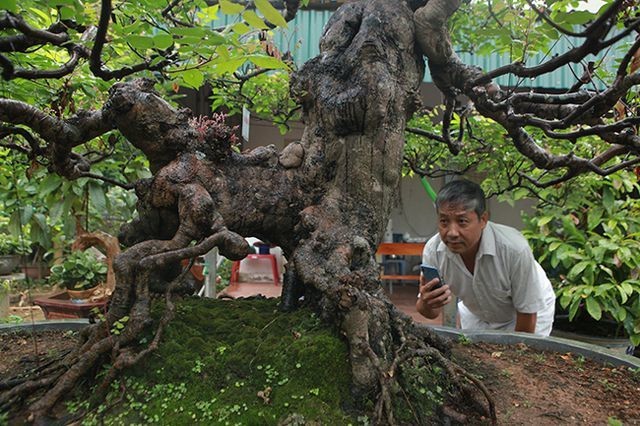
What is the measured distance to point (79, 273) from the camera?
4.51 metres

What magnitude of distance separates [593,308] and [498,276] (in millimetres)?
1825

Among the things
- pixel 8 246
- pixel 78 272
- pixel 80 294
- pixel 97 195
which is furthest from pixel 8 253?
pixel 97 195

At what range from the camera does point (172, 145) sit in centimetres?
171

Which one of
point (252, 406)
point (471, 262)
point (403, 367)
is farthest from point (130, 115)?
point (471, 262)

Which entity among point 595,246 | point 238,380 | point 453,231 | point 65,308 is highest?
point 453,231

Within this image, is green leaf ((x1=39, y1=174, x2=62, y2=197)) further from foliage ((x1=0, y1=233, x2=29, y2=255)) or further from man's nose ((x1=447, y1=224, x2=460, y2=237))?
foliage ((x1=0, y1=233, x2=29, y2=255))

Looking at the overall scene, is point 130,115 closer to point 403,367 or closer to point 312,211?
point 312,211

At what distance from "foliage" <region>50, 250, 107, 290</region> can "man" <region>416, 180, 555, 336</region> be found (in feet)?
11.2

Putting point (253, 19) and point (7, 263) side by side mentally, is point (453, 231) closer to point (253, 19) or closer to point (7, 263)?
point (253, 19)

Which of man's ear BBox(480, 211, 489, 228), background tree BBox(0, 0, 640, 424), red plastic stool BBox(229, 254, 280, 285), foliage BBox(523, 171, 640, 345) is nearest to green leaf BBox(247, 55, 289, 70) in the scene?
background tree BBox(0, 0, 640, 424)

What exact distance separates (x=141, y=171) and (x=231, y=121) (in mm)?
3307

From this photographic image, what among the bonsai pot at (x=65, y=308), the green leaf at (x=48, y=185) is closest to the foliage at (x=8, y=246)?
the bonsai pot at (x=65, y=308)

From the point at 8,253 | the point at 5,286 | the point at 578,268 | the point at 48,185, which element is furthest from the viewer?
the point at 8,253

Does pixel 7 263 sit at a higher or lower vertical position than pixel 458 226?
lower
